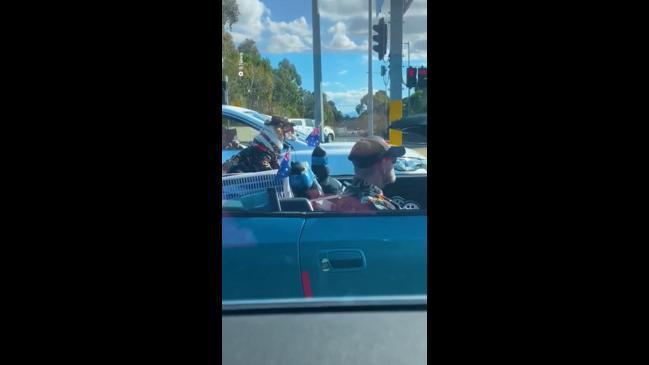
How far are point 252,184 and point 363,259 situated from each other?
0.67 metres

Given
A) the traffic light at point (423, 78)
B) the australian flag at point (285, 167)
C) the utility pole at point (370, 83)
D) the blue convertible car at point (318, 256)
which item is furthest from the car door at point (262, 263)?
the traffic light at point (423, 78)

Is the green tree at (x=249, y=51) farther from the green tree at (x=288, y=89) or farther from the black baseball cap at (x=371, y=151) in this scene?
the black baseball cap at (x=371, y=151)

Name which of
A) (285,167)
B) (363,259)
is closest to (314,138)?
(285,167)

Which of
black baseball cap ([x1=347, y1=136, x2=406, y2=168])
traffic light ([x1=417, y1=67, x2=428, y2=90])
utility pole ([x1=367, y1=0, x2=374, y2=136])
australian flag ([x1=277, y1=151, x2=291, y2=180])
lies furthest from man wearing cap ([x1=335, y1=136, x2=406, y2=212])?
traffic light ([x1=417, y1=67, x2=428, y2=90])

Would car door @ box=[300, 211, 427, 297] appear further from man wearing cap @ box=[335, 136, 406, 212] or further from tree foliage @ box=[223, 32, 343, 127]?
tree foliage @ box=[223, 32, 343, 127]

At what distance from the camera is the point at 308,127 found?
2848 mm

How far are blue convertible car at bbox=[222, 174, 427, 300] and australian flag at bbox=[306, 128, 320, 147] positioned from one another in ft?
1.24
